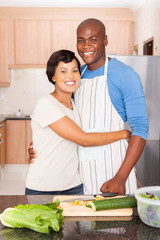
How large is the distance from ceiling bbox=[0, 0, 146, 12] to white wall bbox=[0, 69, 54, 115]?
106 cm

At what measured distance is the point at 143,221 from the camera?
41.4 inches

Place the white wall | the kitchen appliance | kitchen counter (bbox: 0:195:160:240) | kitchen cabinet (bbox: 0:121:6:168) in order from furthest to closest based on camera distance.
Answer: the white wall
kitchen cabinet (bbox: 0:121:6:168)
the kitchen appliance
kitchen counter (bbox: 0:195:160:240)

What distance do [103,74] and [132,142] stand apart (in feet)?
1.27

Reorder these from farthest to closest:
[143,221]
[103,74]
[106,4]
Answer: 1. [106,4]
2. [103,74]
3. [143,221]

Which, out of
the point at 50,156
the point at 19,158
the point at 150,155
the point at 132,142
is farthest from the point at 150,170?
the point at 19,158

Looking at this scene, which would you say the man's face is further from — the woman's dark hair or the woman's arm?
the woman's arm

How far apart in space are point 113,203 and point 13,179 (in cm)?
379

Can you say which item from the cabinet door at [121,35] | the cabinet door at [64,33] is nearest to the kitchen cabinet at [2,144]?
the cabinet door at [64,33]

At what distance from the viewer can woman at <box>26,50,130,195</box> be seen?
151cm

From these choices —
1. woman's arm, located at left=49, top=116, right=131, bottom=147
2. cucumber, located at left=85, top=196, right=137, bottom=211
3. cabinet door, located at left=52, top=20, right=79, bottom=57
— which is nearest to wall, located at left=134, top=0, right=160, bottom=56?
cabinet door, located at left=52, top=20, right=79, bottom=57

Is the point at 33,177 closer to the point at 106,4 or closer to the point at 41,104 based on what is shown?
the point at 41,104

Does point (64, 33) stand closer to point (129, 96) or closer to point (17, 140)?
point (17, 140)

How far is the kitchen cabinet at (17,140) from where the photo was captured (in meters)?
5.05

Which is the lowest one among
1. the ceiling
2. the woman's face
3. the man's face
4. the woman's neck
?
the woman's neck
